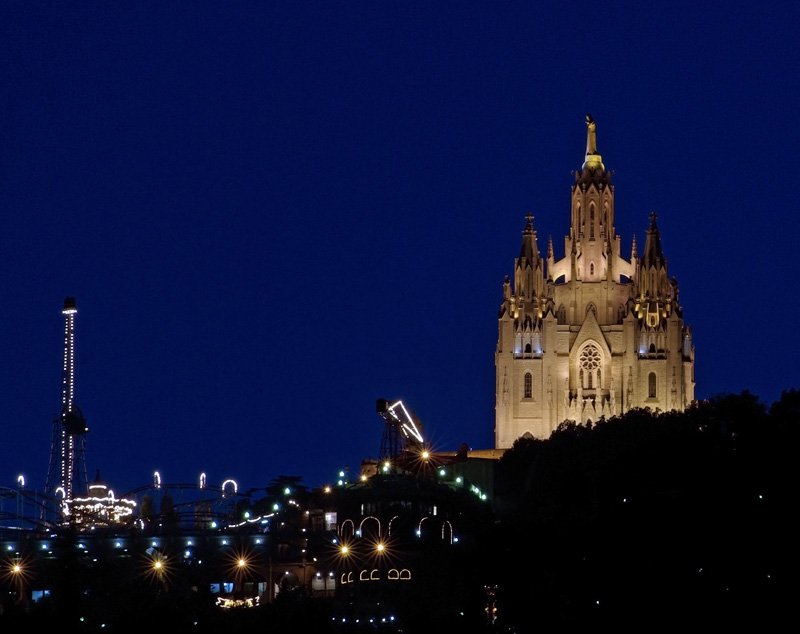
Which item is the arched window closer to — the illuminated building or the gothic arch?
the gothic arch

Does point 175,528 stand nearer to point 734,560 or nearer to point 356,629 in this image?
point 356,629

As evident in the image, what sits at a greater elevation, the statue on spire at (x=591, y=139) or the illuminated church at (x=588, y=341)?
the statue on spire at (x=591, y=139)

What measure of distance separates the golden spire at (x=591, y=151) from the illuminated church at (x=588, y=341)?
31.9ft

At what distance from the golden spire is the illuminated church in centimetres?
973

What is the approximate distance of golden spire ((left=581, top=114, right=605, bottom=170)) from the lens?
572 ft

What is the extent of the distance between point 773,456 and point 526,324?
253 ft

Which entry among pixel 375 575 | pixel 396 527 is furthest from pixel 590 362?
pixel 375 575

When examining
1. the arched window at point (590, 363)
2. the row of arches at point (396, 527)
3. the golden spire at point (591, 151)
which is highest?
the golden spire at point (591, 151)

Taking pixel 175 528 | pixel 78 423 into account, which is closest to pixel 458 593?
pixel 175 528

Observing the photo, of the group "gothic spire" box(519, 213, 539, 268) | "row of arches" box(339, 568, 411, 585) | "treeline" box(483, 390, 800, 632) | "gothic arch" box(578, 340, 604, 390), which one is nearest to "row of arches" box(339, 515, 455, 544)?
"row of arches" box(339, 568, 411, 585)

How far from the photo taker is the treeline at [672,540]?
7850 centimetres

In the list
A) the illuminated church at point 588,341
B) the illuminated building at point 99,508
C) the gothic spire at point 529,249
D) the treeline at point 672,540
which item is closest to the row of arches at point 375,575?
the illuminated building at point 99,508

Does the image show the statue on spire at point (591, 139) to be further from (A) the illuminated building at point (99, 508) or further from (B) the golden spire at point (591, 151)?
(A) the illuminated building at point (99, 508)

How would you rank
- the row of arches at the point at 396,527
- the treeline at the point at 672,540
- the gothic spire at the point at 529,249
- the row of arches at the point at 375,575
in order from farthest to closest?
the gothic spire at the point at 529,249, the row of arches at the point at 396,527, the row of arches at the point at 375,575, the treeline at the point at 672,540
